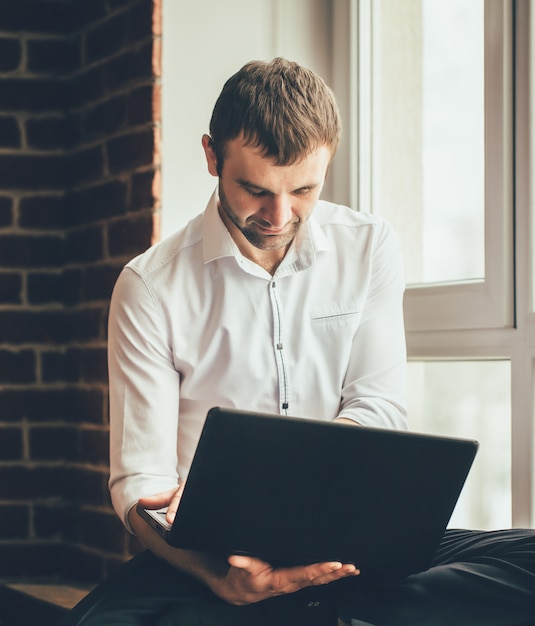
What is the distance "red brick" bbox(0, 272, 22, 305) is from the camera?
103 inches

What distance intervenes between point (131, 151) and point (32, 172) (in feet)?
1.16

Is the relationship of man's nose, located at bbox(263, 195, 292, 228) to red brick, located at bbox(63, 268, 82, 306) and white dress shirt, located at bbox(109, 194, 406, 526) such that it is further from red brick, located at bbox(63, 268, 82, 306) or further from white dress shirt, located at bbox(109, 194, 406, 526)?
red brick, located at bbox(63, 268, 82, 306)

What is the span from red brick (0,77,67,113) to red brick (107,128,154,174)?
0.84 ft

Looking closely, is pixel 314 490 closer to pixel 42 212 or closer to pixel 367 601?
pixel 367 601

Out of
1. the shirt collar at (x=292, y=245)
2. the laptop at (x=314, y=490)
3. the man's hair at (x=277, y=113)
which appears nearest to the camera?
the laptop at (x=314, y=490)

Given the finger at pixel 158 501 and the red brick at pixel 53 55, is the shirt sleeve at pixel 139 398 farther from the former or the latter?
the red brick at pixel 53 55

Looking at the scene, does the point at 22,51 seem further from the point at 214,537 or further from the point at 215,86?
the point at 214,537

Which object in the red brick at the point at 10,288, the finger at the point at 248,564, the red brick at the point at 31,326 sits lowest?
the finger at the point at 248,564

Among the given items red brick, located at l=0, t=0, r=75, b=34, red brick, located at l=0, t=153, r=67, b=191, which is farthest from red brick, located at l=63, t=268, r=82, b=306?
red brick, located at l=0, t=0, r=75, b=34

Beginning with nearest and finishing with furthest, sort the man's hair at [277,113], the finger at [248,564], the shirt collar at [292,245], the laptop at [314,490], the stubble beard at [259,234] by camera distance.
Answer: the laptop at [314,490]
the finger at [248,564]
the man's hair at [277,113]
the stubble beard at [259,234]
the shirt collar at [292,245]

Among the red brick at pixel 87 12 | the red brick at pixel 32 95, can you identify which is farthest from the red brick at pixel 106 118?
the red brick at pixel 87 12

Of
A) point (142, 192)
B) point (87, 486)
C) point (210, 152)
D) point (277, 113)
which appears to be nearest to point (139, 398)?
point (210, 152)

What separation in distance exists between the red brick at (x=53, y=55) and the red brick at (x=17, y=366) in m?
0.77

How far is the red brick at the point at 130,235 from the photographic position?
2.39 m
